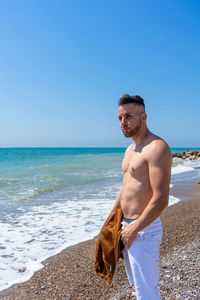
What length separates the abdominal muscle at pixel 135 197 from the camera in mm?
2279

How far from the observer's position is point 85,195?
1169 cm

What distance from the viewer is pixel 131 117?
236 centimetres

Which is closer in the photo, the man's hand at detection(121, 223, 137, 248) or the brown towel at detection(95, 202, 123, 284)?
the man's hand at detection(121, 223, 137, 248)

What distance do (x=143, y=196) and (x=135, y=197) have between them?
0.09m

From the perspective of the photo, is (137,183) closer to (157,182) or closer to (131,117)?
(157,182)

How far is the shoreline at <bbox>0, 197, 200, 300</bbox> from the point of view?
3768 mm

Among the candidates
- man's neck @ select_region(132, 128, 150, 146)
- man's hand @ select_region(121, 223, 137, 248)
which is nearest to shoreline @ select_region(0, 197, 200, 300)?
man's hand @ select_region(121, 223, 137, 248)

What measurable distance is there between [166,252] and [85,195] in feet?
23.3

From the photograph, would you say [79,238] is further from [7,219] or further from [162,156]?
[162,156]

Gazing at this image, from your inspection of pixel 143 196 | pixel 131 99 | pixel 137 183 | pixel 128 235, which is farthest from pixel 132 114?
pixel 128 235

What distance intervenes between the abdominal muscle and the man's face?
1.49ft

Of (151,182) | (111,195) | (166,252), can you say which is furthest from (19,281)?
(111,195)

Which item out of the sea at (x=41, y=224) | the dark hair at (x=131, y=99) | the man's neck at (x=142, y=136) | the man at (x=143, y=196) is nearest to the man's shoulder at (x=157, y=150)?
the man at (x=143, y=196)

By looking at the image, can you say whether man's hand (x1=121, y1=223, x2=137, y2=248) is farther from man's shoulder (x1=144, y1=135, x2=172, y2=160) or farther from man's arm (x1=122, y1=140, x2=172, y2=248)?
man's shoulder (x1=144, y1=135, x2=172, y2=160)
